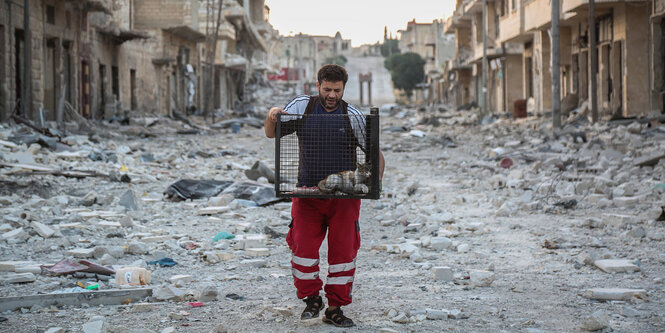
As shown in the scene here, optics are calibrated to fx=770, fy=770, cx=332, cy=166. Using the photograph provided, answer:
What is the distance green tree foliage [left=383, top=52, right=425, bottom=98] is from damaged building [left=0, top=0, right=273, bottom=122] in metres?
39.4

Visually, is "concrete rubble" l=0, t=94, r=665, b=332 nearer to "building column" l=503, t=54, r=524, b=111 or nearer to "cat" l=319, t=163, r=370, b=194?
"cat" l=319, t=163, r=370, b=194

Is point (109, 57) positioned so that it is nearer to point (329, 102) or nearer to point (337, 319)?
point (329, 102)

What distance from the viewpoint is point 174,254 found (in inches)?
255

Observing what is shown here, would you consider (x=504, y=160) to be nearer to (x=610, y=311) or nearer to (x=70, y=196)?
(x=70, y=196)

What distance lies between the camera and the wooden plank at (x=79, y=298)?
4461mm

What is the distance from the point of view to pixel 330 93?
416 cm

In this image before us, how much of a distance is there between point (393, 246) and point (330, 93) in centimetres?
275

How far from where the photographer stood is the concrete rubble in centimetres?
436

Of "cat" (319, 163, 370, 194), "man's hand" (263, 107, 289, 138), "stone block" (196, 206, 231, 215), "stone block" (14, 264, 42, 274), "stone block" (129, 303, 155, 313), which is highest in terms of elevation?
"man's hand" (263, 107, 289, 138)

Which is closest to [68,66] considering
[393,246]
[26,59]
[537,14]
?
[26,59]

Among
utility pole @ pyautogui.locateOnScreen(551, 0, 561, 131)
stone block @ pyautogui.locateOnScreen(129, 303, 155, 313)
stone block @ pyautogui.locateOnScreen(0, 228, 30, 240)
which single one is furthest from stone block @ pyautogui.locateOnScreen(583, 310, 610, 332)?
utility pole @ pyautogui.locateOnScreen(551, 0, 561, 131)

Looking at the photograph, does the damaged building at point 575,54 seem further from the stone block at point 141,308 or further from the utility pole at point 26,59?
the stone block at point 141,308

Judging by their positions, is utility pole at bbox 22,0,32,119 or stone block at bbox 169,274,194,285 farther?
utility pole at bbox 22,0,32,119

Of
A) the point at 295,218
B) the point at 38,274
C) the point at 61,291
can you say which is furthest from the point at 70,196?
the point at 295,218
